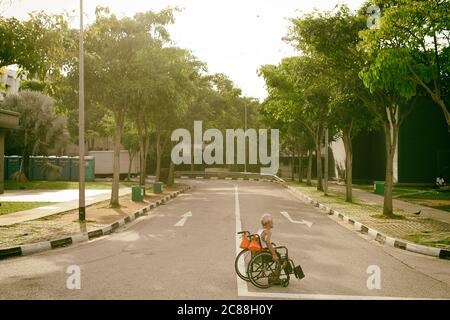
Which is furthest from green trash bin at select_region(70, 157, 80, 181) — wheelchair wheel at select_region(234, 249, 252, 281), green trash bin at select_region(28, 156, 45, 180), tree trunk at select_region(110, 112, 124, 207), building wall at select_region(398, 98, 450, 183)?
wheelchair wheel at select_region(234, 249, 252, 281)

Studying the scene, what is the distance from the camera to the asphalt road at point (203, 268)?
6.73 m

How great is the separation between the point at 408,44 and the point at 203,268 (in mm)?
8580

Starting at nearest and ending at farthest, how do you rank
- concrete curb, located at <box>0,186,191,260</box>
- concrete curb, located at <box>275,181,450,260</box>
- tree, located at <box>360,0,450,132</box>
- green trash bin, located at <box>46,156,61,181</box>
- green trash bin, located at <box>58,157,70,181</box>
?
concrete curb, located at <box>0,186,191,260</box> → concrete curb, located at <box>275,181,450,260</box> → tree, located at <box>360,0,450,132</box> → green trash bin, located at <box>46,156,61,181</box> → green trash bin, located at <box>58,157,70,181</box>

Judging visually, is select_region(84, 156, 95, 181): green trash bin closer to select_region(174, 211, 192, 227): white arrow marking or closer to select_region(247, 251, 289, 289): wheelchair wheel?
select_region(174, 211, 192, 227): white arrow marking

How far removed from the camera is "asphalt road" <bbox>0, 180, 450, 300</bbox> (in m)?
6.73

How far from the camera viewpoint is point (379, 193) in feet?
87.7

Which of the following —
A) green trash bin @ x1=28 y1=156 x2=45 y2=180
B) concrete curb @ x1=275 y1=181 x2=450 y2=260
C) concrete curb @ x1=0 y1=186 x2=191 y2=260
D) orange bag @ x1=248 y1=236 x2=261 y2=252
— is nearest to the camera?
orange bag @ x1=248 y1=236 x2=261 y2=252

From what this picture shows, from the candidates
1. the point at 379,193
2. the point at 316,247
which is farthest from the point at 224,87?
the point at 316,247

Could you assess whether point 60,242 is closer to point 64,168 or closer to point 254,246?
point 254,246

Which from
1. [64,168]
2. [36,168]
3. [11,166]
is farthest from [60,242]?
[36,168]

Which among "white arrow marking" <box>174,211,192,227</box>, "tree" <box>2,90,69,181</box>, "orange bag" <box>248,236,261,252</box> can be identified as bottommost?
"white arrow marking" <box>174,211,192,227</box>

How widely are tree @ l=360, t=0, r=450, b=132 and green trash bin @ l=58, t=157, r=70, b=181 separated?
3174 centimetres

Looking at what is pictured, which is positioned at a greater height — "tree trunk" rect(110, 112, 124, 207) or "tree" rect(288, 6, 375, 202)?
"tree" rect(288, 6, 375, 202)
